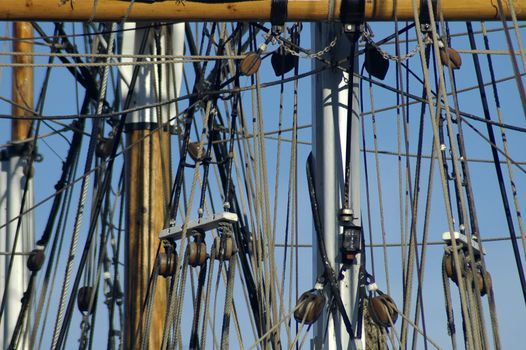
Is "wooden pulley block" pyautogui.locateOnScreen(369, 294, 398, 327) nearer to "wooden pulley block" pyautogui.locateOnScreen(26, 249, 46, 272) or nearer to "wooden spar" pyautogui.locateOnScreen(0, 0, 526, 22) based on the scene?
"wooden spar" pyautogui.locateOnScreen(0, 0, 526, 22)

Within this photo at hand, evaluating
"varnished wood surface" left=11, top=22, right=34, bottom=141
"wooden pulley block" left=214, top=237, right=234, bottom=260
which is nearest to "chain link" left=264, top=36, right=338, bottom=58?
"wooden pulley block" left=214, top=237, right=234, bottom=260

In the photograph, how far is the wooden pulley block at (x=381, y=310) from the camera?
8.35m

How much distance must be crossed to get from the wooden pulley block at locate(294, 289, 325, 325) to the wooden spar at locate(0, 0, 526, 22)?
64.9 inches

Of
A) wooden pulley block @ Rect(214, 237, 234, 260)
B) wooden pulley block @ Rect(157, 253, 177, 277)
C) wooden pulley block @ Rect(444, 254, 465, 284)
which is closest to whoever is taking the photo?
wooden pulley block @ Rect(444, 254, 465, 284)

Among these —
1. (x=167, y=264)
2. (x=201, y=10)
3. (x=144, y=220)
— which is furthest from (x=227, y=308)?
(x=144, y=220)

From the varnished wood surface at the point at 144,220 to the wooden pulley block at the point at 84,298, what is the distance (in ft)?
2.23

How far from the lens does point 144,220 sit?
11391 millimetres

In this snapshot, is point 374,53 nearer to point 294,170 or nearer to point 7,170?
point 294,170

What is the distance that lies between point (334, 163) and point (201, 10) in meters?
1.21

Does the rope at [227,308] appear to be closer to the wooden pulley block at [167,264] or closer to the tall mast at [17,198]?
the wooden pulley block at [167,264]

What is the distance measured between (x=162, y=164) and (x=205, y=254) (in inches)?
92.3

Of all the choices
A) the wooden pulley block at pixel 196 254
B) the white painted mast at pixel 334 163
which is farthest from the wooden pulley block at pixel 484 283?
the wooden pulley block at pixel 196 254

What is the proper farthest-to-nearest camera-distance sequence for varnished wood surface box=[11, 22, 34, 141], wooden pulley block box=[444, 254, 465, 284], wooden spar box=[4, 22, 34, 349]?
varnished wood surface box=[11, 22, 34, 141] → wooden spar box=[4, 22, 34, 349] → wooden pulley block box=[444, 254, 465, 284]

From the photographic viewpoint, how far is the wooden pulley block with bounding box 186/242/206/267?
920cm
